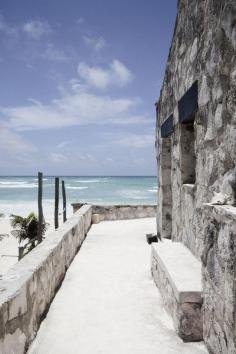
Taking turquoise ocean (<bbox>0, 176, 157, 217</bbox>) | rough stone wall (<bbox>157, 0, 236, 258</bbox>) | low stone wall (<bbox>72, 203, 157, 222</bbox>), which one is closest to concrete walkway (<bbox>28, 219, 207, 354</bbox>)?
rough stone wall (<bbox>157, 0, 236, 258</bbox>)

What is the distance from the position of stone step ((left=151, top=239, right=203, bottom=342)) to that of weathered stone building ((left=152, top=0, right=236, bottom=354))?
0.32 feet

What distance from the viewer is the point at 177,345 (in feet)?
8.97

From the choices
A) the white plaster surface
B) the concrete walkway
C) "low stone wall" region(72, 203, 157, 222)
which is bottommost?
the concrete walkway

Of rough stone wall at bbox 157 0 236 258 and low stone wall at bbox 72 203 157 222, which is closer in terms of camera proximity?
rough stone wall at bbox 157 0 236 258

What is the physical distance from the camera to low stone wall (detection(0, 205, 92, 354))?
230 centimetres

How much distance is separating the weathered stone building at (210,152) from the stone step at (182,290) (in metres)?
0.10

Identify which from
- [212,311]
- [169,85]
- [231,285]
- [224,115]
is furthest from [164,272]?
[169,85]

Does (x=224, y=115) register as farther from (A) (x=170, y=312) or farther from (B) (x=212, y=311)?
(A) (x=170, y=312)

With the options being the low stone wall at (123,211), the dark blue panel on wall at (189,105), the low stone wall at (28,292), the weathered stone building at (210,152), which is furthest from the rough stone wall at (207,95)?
the low stone wall at (123,211)

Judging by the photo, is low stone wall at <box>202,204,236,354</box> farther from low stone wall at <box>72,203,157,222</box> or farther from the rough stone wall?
low stone wall at <box>72,203,157,222</box>

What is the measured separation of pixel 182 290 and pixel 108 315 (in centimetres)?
104

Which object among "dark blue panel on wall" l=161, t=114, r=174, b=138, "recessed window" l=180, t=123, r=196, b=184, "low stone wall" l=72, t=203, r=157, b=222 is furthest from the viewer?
"low stone wall" l=72, t=203, r=157, b=222

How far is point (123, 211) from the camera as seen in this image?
11.6 meters

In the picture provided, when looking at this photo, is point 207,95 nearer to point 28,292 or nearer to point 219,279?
point 219,279
